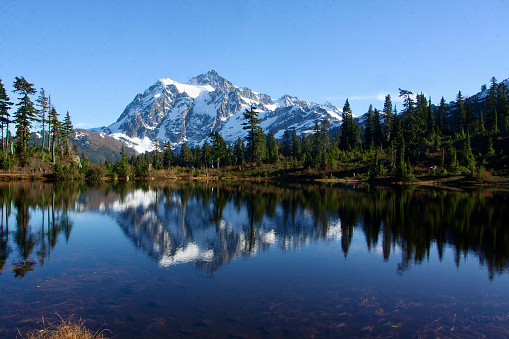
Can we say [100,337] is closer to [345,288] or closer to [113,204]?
[345,288]

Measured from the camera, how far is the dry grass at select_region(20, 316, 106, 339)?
6840mm

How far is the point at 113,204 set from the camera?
2931cm

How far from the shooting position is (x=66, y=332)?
699cm

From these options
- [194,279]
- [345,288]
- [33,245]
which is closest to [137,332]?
[194,279]

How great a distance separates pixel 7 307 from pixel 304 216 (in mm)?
18253

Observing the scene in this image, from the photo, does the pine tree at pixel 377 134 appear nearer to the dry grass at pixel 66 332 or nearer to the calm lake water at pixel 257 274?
the calm lake water at pixel 257 274

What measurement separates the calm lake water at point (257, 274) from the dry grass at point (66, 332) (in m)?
0.30

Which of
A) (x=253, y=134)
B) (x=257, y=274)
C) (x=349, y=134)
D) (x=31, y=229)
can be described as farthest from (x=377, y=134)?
(x=31, y=229)

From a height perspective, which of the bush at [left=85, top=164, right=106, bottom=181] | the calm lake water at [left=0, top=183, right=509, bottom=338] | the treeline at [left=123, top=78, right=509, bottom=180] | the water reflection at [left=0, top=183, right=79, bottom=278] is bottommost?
the calm lake water at [left=0, top=183, right=509, bottom=338]

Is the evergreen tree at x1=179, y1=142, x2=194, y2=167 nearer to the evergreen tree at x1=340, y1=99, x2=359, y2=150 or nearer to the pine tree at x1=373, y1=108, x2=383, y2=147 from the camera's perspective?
the evergreen tree at x1=340, y1=99, x2=359, y2=150

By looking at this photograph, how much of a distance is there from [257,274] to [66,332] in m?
6.40

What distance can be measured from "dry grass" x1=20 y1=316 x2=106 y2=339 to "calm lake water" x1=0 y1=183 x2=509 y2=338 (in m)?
0.30

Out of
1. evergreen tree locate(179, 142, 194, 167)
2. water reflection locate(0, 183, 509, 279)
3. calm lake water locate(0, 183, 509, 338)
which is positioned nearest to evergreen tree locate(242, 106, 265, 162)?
evergreen tree locate(179, 142, 194, 167)

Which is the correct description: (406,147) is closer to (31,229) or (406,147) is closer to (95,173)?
(95,173)
